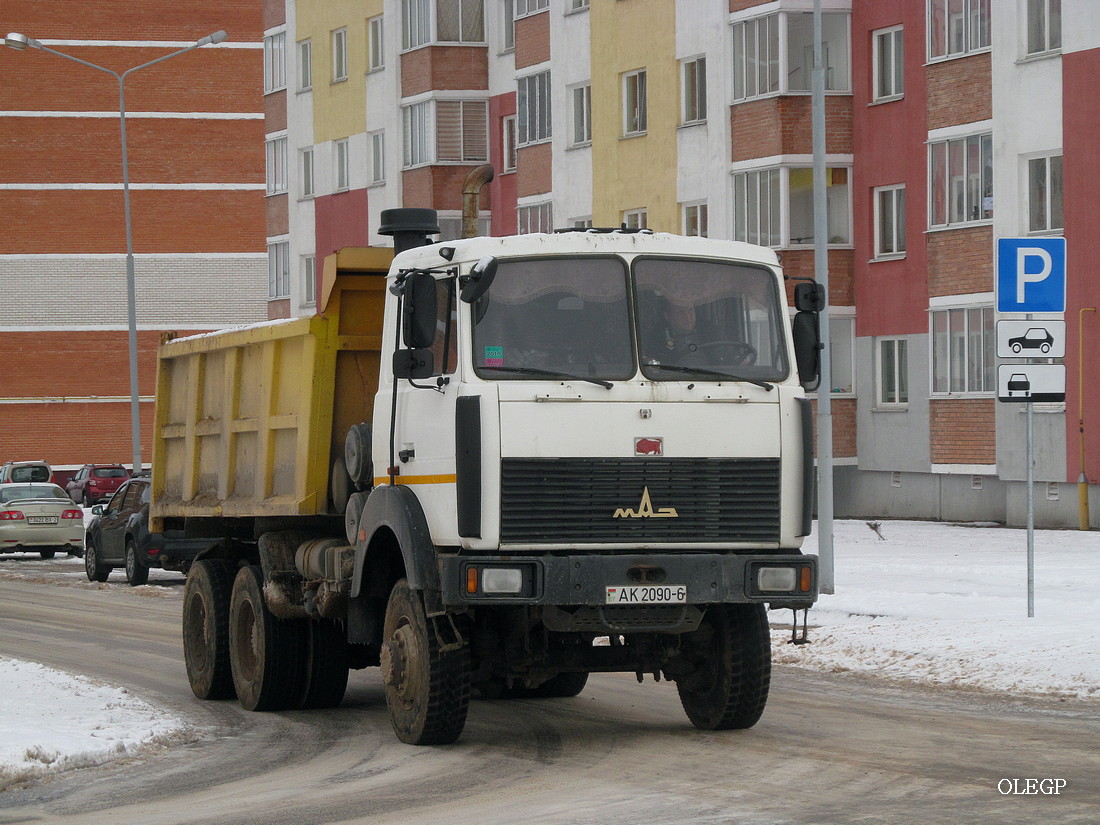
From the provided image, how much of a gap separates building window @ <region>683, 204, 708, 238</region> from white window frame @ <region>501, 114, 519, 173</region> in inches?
393

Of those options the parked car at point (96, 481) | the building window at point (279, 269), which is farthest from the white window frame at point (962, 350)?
the parked car at point (96, 481)

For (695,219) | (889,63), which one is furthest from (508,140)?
(889,63)

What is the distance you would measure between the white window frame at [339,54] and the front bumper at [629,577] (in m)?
46.5

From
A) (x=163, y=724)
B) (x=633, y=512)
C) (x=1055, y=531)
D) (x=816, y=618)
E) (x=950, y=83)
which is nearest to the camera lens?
(x=633, y=512)

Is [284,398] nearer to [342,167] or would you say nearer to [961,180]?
[961,180]

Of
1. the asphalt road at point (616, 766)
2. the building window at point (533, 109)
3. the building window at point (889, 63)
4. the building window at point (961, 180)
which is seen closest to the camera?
the asphalt road at point (616, 766)

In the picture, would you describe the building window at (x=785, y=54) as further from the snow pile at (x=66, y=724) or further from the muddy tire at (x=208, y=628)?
the snow pile at (x=66, y=724)

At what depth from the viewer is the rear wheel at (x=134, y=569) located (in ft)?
90.6

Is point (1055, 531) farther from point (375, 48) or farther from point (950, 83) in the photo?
point (375, 48)

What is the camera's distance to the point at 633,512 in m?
10.7

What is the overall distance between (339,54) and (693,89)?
1741cm

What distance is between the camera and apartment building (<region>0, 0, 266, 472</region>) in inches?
2790

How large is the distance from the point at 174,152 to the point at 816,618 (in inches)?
2284

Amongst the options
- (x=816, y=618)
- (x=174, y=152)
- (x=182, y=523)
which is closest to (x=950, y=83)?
(x=816, y=618)
